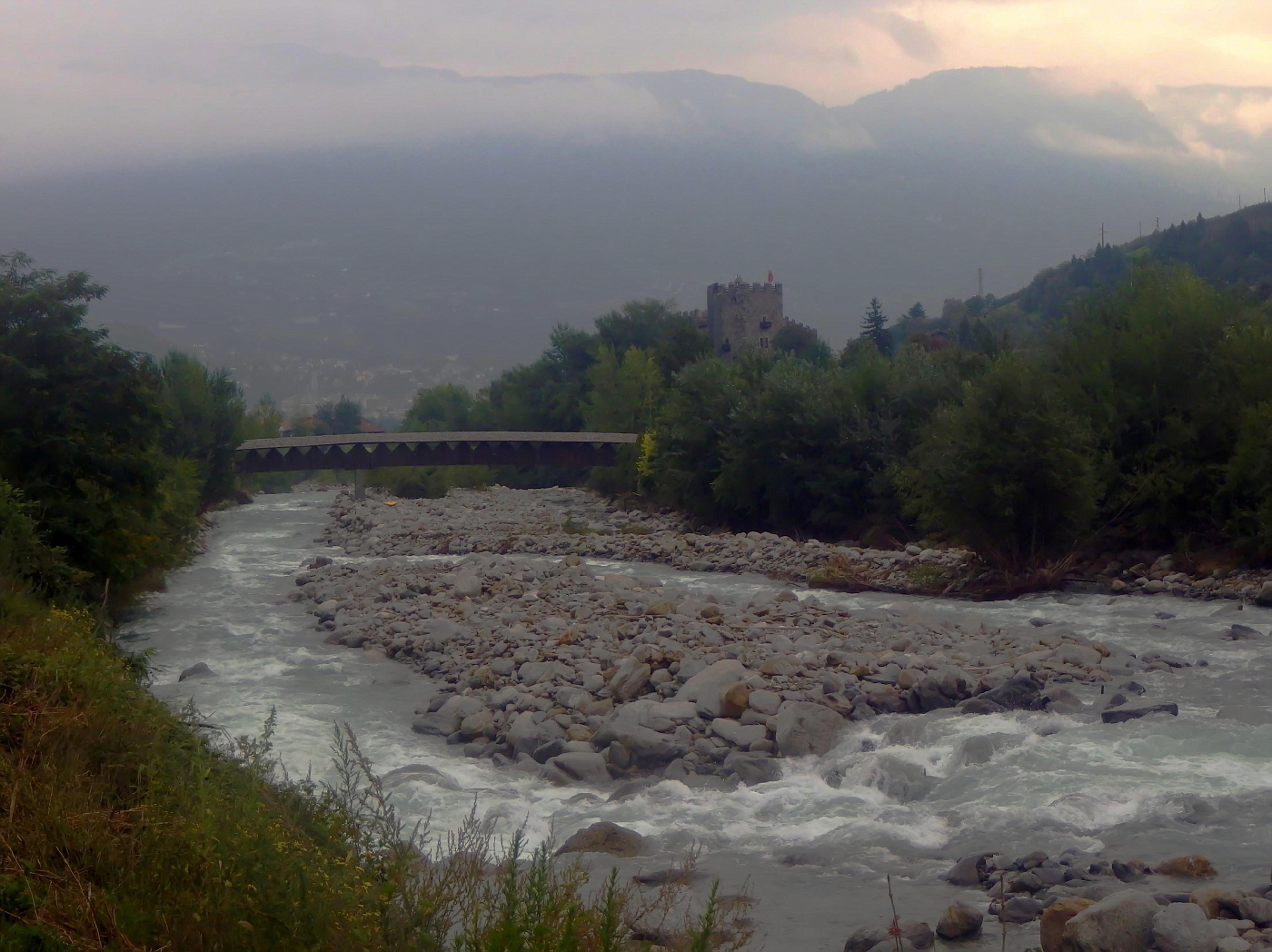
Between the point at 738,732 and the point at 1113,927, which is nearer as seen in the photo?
the point at 1113,927

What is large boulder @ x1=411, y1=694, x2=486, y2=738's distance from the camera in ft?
46.0

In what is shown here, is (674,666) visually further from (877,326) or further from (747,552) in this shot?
(877,326)

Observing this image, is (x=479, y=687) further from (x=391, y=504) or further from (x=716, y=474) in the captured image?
(x=391, y=504)

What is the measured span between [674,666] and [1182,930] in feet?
29.4

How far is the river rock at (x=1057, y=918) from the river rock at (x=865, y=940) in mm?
1003

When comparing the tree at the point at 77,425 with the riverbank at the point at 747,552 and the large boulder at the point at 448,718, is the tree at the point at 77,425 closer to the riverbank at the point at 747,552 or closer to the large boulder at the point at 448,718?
the large boulder at the point at 448,718

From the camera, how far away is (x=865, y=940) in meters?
7.39

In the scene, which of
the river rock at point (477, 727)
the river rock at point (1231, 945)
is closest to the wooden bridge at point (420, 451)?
the river rock at point (477, 727)

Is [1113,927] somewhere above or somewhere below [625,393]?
below

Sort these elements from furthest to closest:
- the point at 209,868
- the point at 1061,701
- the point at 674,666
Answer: the point at 674,666 < the point at 1061,701 < the point at 209,868

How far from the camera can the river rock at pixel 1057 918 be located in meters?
6.91

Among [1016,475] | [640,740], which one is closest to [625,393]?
[1016,475]

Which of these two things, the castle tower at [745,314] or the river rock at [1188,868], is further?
the castle tower at [745,314]

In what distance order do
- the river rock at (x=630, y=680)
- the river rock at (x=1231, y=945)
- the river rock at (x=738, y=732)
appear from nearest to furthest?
the river rock at (x=1231, y=945) < the river rock at (x=738, y=732) < the river rock at (x=630, y=680)
